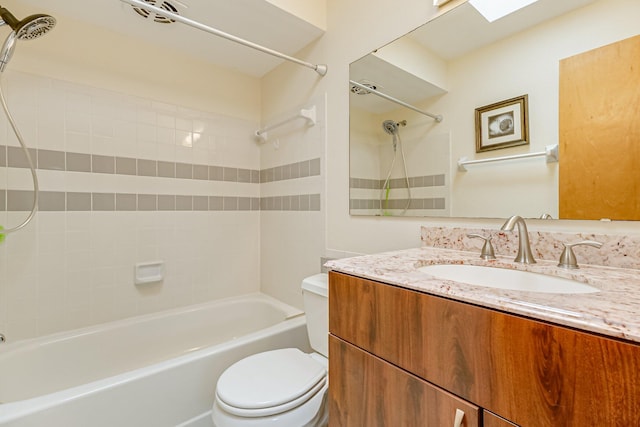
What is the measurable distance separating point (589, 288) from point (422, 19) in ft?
3.99

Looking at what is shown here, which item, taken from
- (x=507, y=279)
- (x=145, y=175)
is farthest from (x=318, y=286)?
(x=145, y=175)

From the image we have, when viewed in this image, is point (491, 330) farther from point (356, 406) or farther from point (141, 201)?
point (141, 201)

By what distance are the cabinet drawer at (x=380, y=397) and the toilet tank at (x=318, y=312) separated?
41cm

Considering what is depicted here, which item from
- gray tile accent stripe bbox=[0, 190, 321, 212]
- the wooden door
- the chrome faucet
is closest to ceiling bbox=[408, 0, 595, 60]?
the wooden door

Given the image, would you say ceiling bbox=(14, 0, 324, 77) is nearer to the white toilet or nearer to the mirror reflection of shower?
the mirror reflection of shower

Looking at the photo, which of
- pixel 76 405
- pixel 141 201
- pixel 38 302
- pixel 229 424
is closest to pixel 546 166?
pixel 229 424

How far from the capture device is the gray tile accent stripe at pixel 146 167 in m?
1.53

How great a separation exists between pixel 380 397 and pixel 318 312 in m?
0.64

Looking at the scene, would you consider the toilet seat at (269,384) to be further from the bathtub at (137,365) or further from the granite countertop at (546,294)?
the granite countertop at (546,294)

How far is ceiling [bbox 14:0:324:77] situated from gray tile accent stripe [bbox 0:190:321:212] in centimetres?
95

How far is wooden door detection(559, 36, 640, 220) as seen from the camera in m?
0.82

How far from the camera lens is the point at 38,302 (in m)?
1.55

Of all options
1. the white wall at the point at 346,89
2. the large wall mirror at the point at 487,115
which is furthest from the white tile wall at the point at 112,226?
the large wall mirror at the point at 487,115

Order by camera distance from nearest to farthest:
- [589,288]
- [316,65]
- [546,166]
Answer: [589,288]
[546,166]
[316,65]
